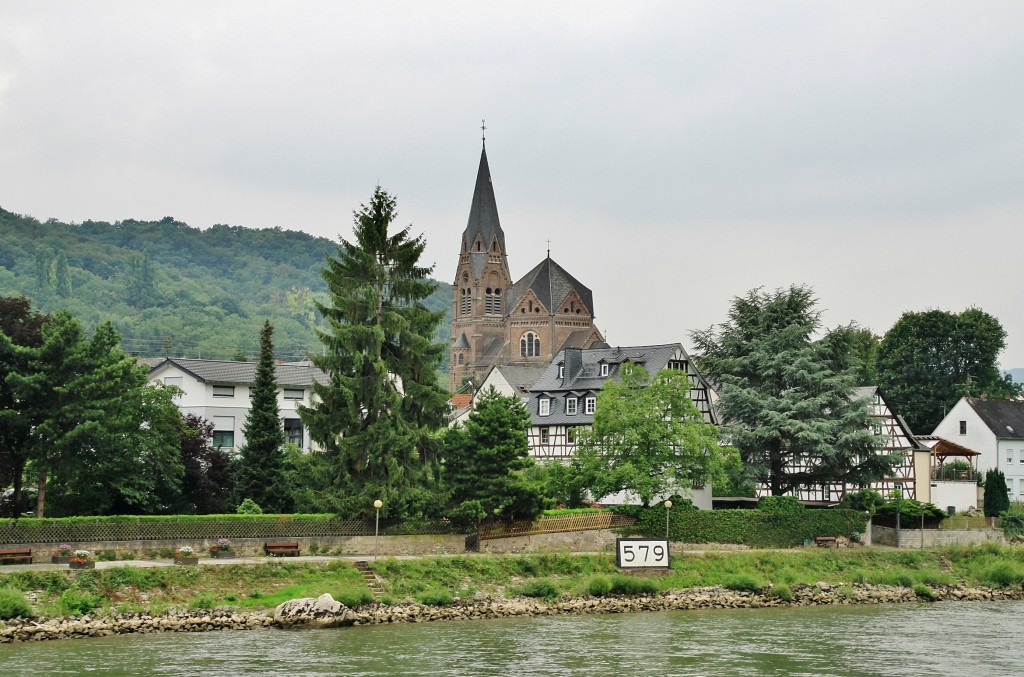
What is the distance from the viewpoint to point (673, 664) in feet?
119

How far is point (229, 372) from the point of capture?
243 feet

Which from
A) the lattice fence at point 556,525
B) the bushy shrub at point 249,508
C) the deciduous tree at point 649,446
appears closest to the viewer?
the bushy shrub at point 249,508

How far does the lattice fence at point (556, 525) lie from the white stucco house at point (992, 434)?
4339 cm

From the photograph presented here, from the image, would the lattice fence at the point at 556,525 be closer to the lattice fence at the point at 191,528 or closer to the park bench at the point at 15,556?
the lattice fence at the point at 191,528

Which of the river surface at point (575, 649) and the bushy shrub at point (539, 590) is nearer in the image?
the river surface at point (575, 649)

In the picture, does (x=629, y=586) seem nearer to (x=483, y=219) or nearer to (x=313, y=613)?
(x=313, y=613)

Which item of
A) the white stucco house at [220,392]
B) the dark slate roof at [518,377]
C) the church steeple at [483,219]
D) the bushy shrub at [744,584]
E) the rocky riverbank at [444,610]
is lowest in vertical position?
the rocky riverbank at [444,610]

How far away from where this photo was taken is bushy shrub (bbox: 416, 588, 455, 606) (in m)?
46.2

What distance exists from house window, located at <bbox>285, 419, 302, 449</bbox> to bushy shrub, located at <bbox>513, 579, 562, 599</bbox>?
29521 mm

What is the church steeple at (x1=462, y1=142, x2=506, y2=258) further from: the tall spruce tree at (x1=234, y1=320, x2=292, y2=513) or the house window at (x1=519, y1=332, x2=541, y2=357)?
the tall spruce tree at (x1=234, y1=320, x2=292, y2=513)

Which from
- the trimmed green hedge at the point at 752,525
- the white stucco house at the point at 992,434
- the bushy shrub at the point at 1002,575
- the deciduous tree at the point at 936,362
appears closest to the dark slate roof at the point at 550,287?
the deciduous tree at the point at 936,362

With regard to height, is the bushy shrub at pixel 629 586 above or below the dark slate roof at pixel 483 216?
below

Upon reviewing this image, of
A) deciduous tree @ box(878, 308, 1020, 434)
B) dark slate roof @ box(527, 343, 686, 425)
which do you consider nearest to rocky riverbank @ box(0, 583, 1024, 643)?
dark slate roof @ box(527, 343, 686, 425)

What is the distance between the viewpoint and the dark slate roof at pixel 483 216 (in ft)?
551
